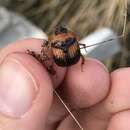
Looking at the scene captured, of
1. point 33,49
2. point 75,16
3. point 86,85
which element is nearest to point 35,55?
point 33,49

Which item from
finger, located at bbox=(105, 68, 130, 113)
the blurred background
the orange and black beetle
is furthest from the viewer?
the blurred background

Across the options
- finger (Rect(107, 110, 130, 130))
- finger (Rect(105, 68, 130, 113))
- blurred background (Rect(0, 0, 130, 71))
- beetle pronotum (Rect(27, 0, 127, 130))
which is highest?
beetle pronotum (Rect(27, 0, 127, 130))

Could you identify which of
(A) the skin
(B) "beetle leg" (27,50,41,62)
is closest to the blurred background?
(A) the skin

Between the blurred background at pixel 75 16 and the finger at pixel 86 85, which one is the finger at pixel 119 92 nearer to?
the finger at pixel 86 85

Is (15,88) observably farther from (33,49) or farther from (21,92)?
(33,49)

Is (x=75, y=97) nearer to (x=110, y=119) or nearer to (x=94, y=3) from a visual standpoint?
(x=110, y=119)

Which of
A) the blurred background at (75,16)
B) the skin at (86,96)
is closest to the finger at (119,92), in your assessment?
the skin at (86,96)

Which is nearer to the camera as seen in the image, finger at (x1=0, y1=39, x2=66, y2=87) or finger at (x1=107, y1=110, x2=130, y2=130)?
finger at (x1=0, y1=39, x2=66, y2=87)

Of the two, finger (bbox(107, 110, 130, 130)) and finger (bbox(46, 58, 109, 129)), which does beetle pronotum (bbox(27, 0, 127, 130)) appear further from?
finger (bbox(107, 110, 130, 130))
